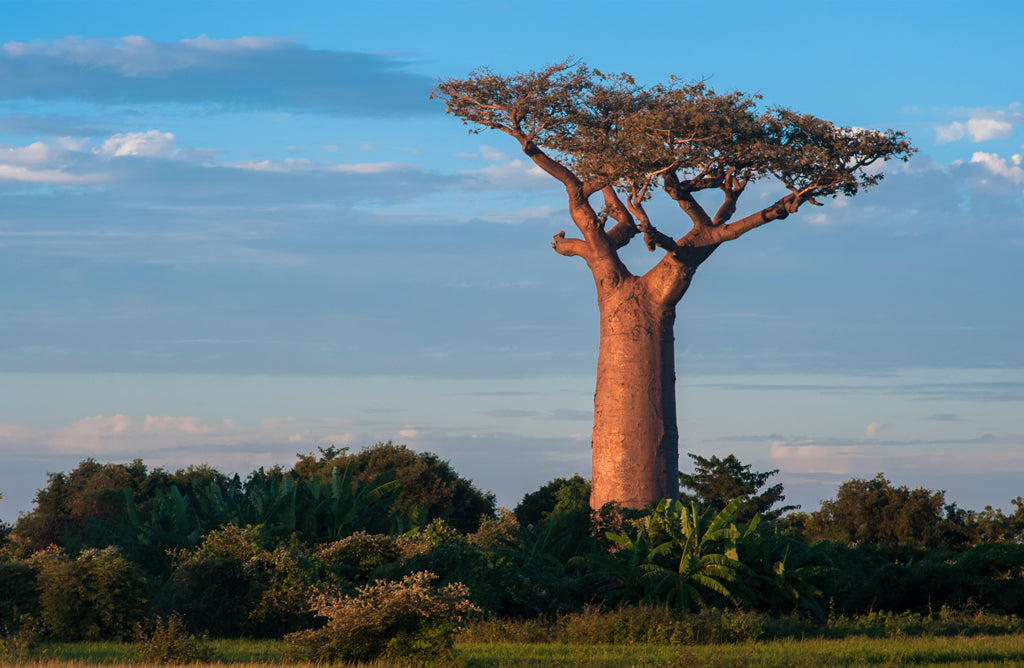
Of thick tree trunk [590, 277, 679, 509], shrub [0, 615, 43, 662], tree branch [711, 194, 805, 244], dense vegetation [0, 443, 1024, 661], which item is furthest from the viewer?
tree branch [711, 194, 805, 244]

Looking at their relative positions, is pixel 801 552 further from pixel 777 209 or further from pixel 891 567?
pixel 777 209

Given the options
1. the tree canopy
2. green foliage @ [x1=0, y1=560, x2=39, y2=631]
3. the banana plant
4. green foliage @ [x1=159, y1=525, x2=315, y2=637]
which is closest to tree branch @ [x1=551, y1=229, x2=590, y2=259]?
the tree canopy

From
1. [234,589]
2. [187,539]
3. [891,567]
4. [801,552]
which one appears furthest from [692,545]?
[187,539]

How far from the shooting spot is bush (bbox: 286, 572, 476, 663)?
13.3m

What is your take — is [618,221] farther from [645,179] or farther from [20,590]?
[20,590]

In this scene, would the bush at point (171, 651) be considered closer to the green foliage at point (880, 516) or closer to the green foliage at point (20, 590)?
the green foliage at point (20, 590)

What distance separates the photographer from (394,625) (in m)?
13.5

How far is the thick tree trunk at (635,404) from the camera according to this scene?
25.5 m

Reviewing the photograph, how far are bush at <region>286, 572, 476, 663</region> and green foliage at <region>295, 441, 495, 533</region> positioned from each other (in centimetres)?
2344

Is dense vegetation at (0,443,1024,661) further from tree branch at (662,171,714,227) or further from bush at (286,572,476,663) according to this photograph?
tree branch at (662,171,714,227)

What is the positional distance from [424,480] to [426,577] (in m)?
26.1

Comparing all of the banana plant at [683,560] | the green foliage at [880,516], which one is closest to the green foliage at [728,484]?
the green foliage at [880,516]

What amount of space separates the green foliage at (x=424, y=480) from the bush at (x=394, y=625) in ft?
76.9

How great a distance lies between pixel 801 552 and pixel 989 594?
4451mm
